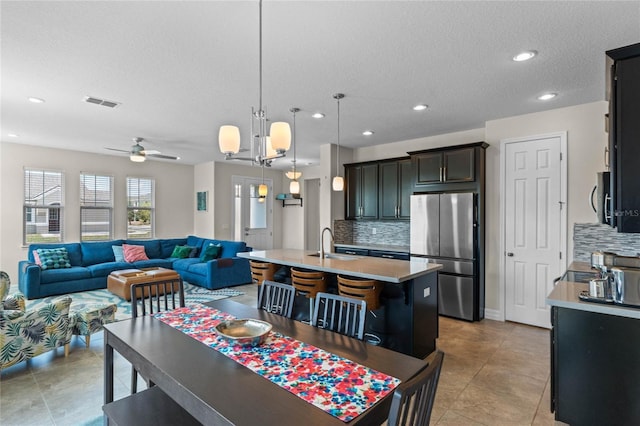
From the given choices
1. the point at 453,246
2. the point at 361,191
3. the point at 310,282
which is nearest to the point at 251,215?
the point at 361,191

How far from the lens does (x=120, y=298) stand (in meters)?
5.27

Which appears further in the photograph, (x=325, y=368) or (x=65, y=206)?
(x=65, y=206)

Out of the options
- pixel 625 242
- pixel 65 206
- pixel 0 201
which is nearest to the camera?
pixel 625 242

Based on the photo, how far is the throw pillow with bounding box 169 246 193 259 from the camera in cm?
725

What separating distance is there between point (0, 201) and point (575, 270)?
8681 mm

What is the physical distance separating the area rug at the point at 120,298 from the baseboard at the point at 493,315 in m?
3.89

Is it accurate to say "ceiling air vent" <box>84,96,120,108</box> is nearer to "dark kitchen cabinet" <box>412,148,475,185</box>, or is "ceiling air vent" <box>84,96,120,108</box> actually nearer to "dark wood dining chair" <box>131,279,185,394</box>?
"dark wood dining chair" <box>131,279,185,394</box>

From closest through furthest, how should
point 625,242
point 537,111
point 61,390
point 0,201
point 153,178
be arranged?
point 61,390 → point 625,242 → point 537,111 → point 0,201 → point 153,178

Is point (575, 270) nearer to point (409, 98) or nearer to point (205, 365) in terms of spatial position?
point (409, 98)

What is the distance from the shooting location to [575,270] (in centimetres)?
321

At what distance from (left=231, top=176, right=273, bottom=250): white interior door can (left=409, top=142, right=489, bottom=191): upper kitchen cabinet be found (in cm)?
440

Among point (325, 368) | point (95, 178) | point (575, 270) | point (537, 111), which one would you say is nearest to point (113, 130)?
point (95, 178)

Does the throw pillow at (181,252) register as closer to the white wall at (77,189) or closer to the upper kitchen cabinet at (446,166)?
the white wall at (77,189)

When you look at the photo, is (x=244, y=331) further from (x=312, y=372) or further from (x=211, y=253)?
(x=211, y=253)
